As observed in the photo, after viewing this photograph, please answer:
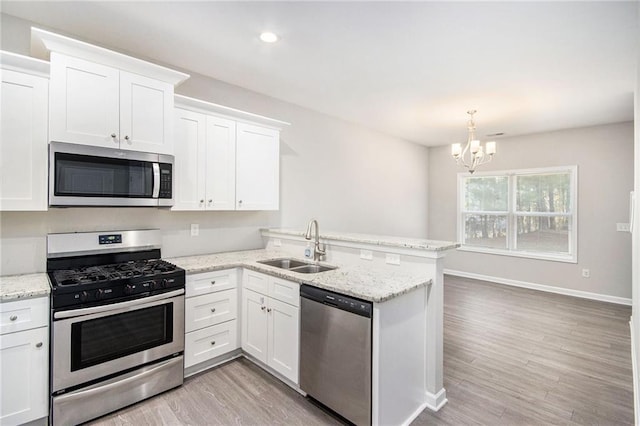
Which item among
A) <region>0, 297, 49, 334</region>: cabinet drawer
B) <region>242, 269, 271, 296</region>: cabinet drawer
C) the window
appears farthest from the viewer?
the window

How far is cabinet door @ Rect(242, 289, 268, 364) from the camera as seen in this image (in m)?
2.64

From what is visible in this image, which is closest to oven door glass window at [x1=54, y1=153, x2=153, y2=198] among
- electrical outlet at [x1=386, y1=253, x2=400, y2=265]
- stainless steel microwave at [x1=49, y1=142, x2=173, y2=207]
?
stainless steel microwave at [x1=49, y1=142, x2=173, y2=207]

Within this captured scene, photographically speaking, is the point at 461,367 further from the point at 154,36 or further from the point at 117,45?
the point at 117,45

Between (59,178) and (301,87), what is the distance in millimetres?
2440

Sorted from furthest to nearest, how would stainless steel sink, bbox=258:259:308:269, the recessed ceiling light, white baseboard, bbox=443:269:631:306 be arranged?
white baseboard, bbox=443:269:631:306 < stainless steel sink, bbox=258:259:308:269 < the recessed ceiling light

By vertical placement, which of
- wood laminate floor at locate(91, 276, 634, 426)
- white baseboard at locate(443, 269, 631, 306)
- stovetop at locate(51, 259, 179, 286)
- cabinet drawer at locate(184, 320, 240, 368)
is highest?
stovetop at locate(51, 259, 179, 286)

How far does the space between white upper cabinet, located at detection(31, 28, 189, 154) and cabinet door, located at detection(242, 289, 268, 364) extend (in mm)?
1449

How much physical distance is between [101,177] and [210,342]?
5.20ft

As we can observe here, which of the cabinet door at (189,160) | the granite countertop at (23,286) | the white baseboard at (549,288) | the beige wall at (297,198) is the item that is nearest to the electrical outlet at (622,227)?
the white baseboard at (549,288)

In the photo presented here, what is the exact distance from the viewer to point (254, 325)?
274cm

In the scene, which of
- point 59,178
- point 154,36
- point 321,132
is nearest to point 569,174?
point 321,132

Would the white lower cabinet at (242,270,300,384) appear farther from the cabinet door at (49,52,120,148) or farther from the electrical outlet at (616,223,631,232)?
the electrical outlet at (616,223,631,232)

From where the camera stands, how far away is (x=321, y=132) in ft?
14.9

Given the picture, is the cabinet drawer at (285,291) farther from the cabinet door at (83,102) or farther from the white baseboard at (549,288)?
the white baseboard at (549,288)
